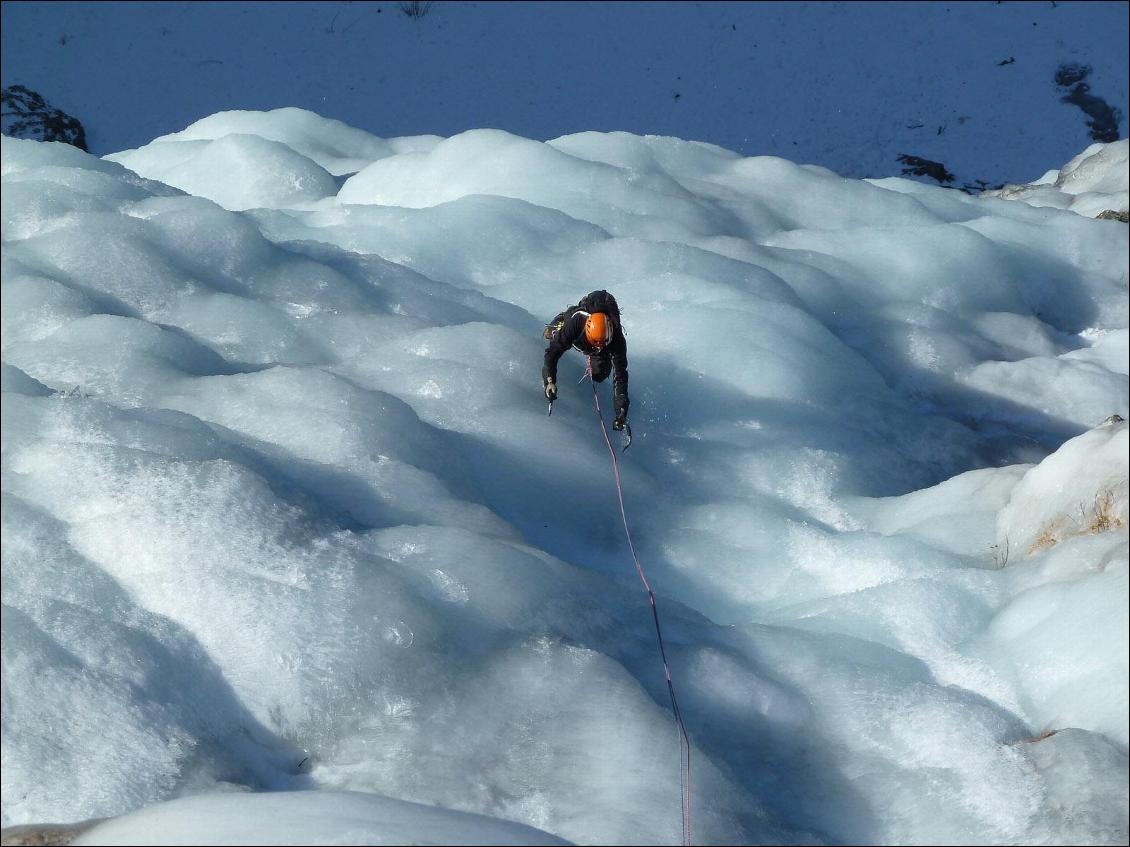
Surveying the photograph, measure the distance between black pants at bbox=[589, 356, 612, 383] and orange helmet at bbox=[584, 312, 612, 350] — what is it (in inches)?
5.0

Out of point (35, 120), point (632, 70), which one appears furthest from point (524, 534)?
point (632, 70)

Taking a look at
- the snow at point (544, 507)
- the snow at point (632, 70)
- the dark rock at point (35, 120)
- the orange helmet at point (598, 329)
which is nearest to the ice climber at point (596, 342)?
the orange helmet at point (598, 329)

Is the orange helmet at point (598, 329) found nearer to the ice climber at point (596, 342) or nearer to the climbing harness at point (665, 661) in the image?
the ice climber at point (596, 342)

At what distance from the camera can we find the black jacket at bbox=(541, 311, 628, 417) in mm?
4594

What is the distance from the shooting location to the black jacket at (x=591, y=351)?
4594 millimetres

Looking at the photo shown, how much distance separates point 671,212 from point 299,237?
2239 mm

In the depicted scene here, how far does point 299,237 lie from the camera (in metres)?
6.36

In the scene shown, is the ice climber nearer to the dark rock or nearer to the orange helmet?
the orange helmet

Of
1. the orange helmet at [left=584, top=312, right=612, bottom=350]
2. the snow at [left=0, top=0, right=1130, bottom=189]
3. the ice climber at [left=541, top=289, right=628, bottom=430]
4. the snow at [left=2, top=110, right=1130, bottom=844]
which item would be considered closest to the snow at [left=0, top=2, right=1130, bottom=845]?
the snow at [left=2, top=110, right=1130, bottom=844]

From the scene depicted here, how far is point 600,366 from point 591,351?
0.12 metres

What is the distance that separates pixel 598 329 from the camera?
4496mm

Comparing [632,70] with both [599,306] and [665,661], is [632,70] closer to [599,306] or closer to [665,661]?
[599,306]

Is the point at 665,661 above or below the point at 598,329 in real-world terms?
below

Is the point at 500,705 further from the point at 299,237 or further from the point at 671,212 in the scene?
the point at 671,212
